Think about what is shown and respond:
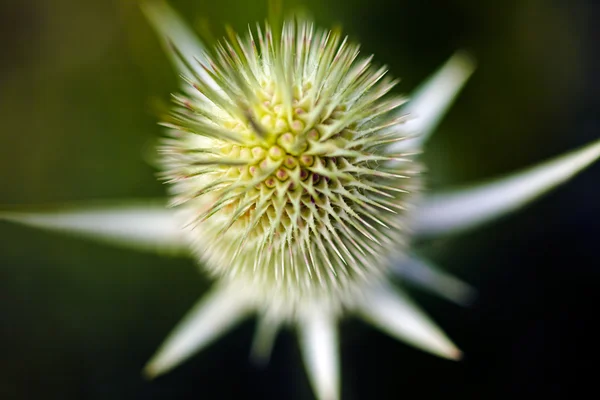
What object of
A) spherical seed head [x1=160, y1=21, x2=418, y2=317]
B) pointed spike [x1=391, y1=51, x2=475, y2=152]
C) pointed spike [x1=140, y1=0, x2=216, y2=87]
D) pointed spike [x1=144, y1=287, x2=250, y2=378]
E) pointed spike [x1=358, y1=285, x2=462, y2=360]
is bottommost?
pointed spike [x1=358, y1=285, x2=462, y2=360]

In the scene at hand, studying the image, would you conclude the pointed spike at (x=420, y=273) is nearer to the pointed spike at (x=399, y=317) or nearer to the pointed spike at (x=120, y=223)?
the pointed spike at (x=399, y=317)

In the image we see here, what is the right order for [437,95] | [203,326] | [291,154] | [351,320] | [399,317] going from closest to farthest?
1. [291,154]
2. [399,317]
3. [203,326]
4. [437,95]
5. [351,320]

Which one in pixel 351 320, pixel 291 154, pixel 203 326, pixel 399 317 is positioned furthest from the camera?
pixel 351 320

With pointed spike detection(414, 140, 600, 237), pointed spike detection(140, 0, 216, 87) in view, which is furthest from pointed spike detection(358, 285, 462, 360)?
pointed spike detection(140, 0, 216, 87)

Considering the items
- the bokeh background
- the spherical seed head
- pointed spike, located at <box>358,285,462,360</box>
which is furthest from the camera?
the bokeh background

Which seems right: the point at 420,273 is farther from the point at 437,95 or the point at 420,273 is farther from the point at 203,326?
the point at 203,326

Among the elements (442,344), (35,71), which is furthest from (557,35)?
(35,71)

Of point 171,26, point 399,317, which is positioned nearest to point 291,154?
point 399,317

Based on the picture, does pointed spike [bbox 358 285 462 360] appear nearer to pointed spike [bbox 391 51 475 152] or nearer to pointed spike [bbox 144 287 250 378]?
pointed spike [bbox 144 287 250 378]
